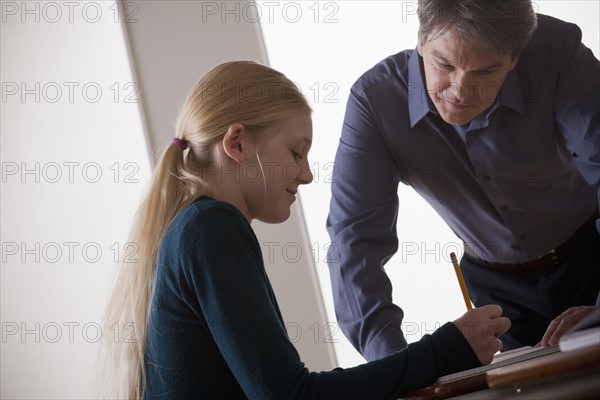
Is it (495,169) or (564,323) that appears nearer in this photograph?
(564,323)

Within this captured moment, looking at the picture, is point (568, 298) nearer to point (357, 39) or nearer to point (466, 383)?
point (466, 383)

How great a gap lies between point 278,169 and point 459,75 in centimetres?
49

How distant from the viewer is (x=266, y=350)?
91 centimetres

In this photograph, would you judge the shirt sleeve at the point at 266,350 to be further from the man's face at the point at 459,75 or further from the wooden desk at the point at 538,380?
the man's face at the point at 459,75

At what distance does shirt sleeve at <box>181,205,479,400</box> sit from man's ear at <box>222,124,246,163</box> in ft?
0.80

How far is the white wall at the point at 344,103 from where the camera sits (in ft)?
8.71

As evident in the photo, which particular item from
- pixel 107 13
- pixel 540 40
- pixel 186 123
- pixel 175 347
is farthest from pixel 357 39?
pixel 175 347

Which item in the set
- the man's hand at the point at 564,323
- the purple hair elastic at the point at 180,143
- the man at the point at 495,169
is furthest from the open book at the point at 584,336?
the man at the point at 495,169

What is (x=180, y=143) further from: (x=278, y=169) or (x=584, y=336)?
(x=584, y=336)

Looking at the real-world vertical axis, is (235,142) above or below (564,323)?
above

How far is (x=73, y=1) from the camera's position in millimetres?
2801

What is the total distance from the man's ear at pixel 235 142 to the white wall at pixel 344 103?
59.2 inches

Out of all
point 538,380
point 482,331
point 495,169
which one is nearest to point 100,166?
point 495,169

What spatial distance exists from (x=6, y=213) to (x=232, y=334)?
197 cm
